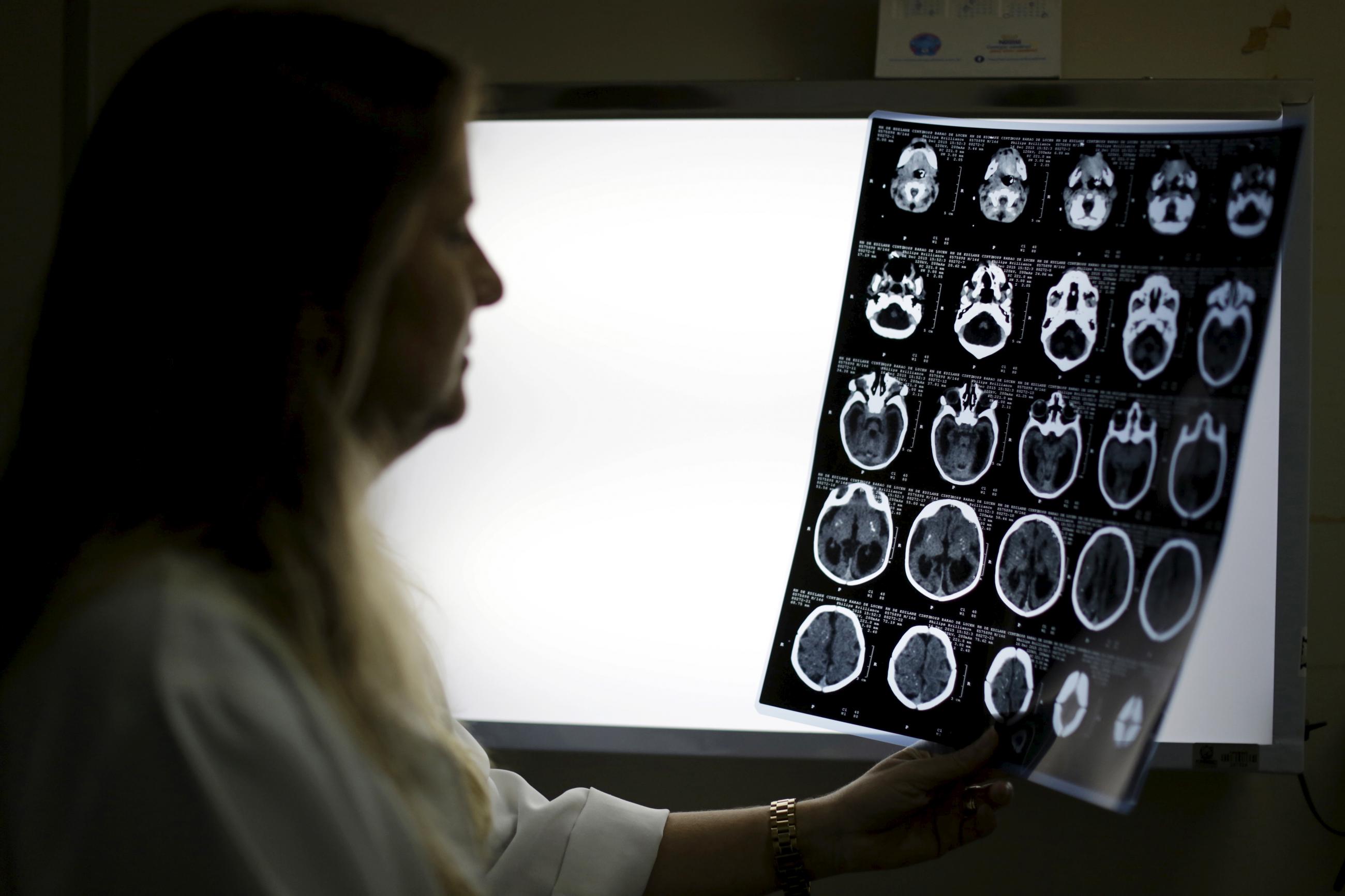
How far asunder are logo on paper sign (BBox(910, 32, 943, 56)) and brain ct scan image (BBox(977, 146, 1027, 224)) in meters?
0.80

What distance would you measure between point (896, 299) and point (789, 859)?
542 millimetres

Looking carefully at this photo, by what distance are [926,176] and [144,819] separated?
0.76m

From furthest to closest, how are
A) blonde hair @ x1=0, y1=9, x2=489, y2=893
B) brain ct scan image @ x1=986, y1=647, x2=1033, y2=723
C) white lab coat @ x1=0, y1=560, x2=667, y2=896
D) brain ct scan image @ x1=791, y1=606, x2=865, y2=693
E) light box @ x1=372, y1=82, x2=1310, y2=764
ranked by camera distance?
light box @ x1=372, y1=82, x2=1310, y2=764 < brain ct scan image @ x1=791, y1=606, x2=865, y2=693 < brain ct scan image @ x1=986, y1=647, x2=1033, y2=723 < blonde hair @ x1=0, y1=9, x2=489, y2=893 < white lab coat @ x1=0, y1=560, x2=667, y2=896

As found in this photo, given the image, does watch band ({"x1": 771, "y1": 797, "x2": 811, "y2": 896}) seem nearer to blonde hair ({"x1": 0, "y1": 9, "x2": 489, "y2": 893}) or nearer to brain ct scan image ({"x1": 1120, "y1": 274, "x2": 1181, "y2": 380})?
blonde hair ({"x1": 0, "y1": 9, "x2": 489, "y2": 893})

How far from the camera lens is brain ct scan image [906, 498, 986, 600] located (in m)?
0.86

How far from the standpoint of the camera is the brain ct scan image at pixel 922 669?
33.5 inches

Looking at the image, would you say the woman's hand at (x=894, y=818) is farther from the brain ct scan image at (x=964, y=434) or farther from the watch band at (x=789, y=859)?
the brain ct scan image at (x=964, y=434)

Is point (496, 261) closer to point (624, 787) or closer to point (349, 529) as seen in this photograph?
point (624, 787)

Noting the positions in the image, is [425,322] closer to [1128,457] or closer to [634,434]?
[1128,457]

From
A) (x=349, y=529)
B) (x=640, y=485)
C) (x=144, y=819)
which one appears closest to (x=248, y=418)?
(x=349, y=529)

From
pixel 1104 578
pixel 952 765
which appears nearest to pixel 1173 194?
pixel 1104 578

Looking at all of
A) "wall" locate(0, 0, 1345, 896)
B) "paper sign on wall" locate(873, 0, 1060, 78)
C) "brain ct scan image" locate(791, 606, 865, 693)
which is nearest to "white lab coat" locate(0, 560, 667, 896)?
"brain ct scan image" locate(791, 606, 865, 693)

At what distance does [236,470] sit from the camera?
60 centimetres

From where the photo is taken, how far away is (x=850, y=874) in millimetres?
1679
